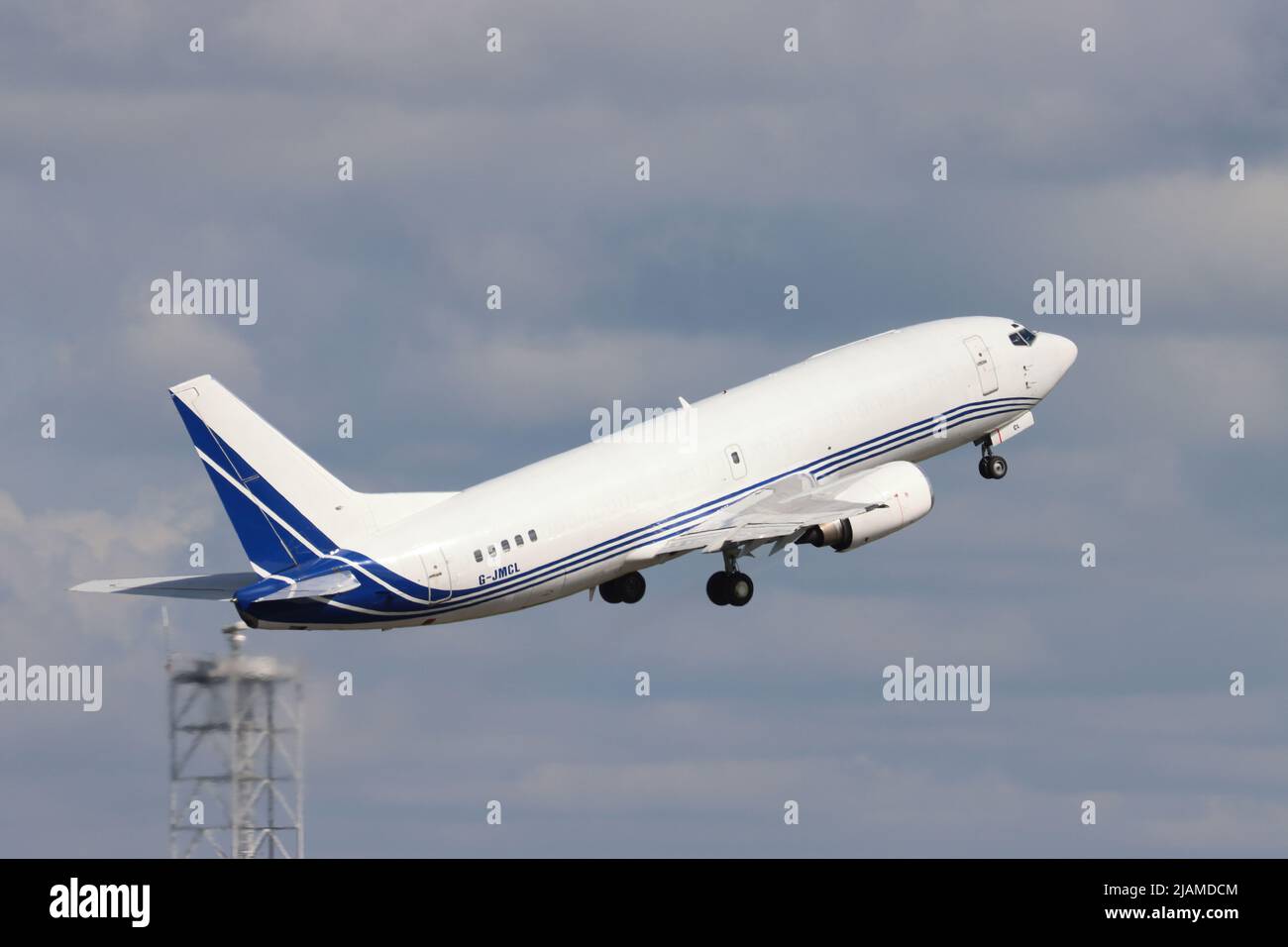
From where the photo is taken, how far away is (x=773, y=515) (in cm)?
7769

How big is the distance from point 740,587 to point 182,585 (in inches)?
667

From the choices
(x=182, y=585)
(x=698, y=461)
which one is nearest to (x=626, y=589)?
(x=698, y=461)

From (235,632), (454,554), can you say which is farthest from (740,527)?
(235,632)

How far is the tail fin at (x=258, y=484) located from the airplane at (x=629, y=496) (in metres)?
0.04

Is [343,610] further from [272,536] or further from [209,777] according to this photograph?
[209,777]

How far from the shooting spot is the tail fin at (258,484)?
7100 centimetres

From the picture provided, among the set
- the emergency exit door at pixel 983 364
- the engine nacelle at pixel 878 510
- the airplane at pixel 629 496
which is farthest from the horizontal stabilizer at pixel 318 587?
the emergency exit door at pixel 983 364

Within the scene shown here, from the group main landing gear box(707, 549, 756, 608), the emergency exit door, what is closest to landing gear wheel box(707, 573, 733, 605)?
main landing gear box(707, 549, 756, 608)

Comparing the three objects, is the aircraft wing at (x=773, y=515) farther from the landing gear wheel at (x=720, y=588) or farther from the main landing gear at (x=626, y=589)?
the main landing gear at (x=626, y=589)

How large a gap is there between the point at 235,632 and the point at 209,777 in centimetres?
512

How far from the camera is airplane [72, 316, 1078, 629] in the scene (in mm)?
71250

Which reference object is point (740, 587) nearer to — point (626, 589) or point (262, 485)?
point (626, 589)

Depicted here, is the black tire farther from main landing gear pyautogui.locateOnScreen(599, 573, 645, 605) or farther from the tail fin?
the tail fin

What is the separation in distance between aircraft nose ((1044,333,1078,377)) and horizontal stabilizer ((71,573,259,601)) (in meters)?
30.1
